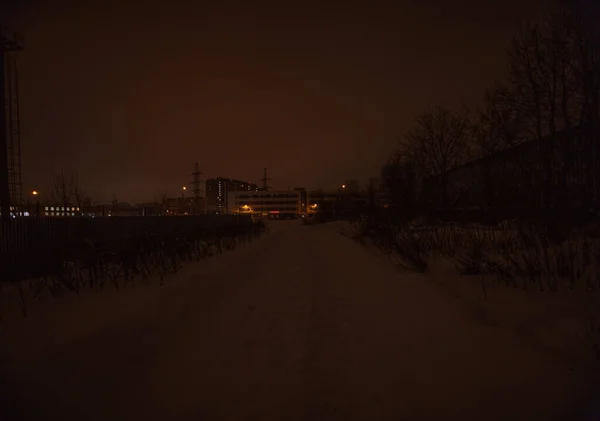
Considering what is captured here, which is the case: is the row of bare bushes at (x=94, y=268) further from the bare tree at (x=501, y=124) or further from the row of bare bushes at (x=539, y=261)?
the bare tree at (x=501, y=124)

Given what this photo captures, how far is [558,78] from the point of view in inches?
585

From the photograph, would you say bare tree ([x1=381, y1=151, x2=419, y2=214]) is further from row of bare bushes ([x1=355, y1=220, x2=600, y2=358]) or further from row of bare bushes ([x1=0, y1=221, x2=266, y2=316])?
row of bare bushes ([x1=0, y1=221, x2=266, y2=316])

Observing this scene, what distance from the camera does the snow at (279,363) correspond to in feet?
8.95

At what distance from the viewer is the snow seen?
2.73 m

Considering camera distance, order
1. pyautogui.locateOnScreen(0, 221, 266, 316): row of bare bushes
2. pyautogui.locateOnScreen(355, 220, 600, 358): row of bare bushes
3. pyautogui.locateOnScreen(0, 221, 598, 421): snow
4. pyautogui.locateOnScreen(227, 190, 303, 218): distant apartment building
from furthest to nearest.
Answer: pyautogui.locateOnScreen(227, 190, 303, 218): distant apartment building → pyautogui.locateOnScreen(0, 221, 266, 316): row of bare bushes → pyautogui.locateOnScreen(355, 220, 600, 358): row of bare bushes → pyautogui.locateOnScreen(0, 221, 598, 421): snow

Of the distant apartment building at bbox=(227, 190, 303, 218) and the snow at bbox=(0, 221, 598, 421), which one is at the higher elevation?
the distant apartment building at bbox=(227, 190, 303, 218)

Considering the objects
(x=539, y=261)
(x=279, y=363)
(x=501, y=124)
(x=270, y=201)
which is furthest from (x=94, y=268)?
(x=270, y=201)

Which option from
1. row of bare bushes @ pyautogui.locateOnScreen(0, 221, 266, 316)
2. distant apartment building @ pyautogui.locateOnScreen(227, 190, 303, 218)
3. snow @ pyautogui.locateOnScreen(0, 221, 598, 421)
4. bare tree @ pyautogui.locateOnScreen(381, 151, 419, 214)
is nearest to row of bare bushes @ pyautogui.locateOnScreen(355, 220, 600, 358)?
snow @ pyautogui.locateOnScreen(0, 221, 598, 421)

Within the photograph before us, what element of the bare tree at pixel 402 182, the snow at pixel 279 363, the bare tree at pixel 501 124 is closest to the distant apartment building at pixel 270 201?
the bare tree at pixel 402 182

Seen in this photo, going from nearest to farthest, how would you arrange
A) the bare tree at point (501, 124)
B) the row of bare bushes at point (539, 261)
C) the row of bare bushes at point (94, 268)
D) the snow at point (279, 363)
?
the snow at point (279, 363) → the row of bare bushes at point (539, 261) → the row of bare bushes at point (94, 268) → the bare tree at point (501, 124)

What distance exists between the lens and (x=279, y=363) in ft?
11.7

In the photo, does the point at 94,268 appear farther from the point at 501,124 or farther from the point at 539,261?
the point at 501,124

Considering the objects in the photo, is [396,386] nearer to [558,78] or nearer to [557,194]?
[557,194]

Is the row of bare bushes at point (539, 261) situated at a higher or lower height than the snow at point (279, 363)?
higher
